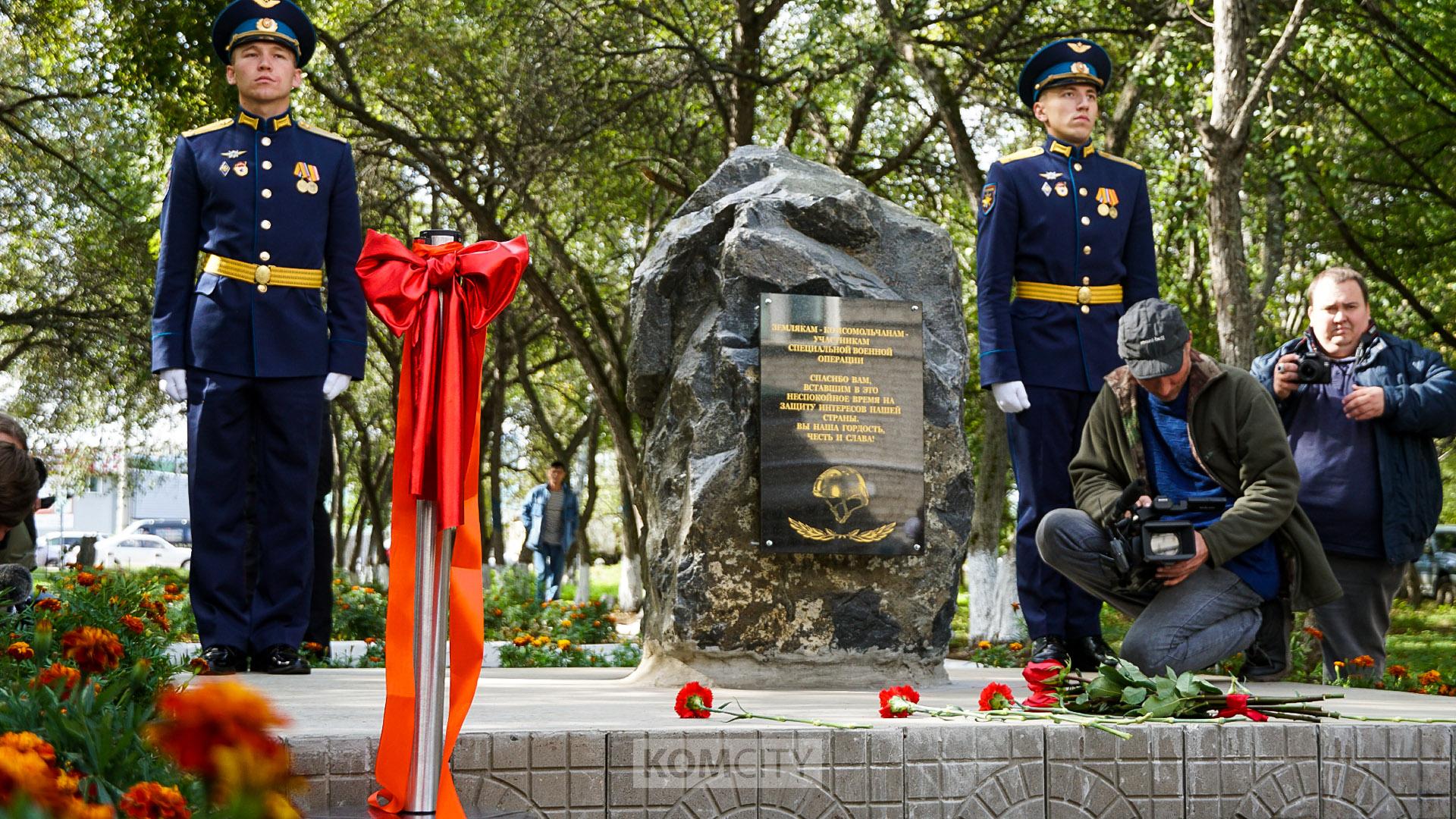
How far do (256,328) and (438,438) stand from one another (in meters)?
2.61

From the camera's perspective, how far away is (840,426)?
5164 mm

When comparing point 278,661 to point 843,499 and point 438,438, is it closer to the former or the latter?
point 843,499

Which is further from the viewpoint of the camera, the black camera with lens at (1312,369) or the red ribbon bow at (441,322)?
the black camera with lens at (1312,369)

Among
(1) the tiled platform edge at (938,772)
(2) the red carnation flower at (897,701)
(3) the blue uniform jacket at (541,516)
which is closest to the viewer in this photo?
(1) the tiled platform edge at (938,772)

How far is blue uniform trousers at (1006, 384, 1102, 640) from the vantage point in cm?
552

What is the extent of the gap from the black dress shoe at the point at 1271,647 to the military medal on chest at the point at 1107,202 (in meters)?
1.75

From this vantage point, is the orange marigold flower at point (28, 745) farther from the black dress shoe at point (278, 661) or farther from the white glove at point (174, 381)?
the black dress shoe at point (278, 661)

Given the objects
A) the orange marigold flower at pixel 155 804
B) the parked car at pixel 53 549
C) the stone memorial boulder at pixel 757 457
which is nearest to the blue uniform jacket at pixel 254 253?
the stone memorial boulder at pixel 757 457

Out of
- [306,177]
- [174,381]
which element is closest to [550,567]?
[306,177]

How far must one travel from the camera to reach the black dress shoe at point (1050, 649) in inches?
214

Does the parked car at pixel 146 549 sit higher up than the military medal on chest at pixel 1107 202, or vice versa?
the military medal on chest at pixel 1107 202

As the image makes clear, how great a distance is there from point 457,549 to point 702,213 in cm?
300

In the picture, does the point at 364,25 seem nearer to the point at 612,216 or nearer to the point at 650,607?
the point at 612,216

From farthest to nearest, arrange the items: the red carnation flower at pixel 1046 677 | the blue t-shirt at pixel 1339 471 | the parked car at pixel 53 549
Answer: the parked car at pixel 53 549 < the blue t-shirt at pixel 1339 471 < the red carnation flower at pixel 1046 677
